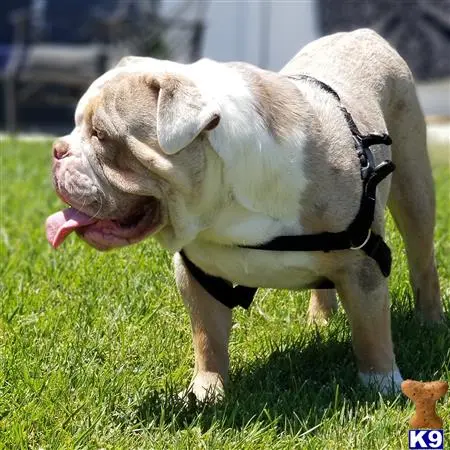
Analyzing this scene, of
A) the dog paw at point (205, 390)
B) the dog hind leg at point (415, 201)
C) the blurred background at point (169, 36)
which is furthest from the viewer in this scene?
the blurred background at point (169, 36)

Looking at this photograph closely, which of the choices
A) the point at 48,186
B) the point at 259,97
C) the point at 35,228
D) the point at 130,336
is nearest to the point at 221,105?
the point at 259,97

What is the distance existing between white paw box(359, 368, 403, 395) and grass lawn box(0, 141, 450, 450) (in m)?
0.04

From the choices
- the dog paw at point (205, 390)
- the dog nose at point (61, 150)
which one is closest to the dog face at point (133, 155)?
the dog nose at point (61, 150)

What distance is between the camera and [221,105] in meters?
2.43

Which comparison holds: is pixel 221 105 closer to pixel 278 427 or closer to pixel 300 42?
pixel 278 427

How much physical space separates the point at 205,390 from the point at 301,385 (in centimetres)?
29

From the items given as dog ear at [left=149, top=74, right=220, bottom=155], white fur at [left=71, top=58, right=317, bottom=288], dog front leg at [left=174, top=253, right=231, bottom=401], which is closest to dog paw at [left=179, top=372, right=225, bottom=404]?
dog front leg at [left=174, top=253, right=231, bottom=401]

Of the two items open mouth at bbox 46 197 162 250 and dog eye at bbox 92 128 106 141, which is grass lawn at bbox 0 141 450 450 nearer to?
open mouth at bbox 46 197 162 250

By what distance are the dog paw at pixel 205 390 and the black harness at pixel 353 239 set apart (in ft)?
0.79

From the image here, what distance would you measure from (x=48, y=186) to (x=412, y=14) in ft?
24.9

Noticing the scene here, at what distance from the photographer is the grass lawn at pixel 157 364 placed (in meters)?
2.40

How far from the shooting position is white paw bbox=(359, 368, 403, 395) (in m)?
2.67

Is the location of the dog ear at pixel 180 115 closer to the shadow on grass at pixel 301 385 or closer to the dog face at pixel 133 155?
the dog face at pixel 133 155

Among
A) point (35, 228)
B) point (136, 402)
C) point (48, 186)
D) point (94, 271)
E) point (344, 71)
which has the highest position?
point (344, 71)
